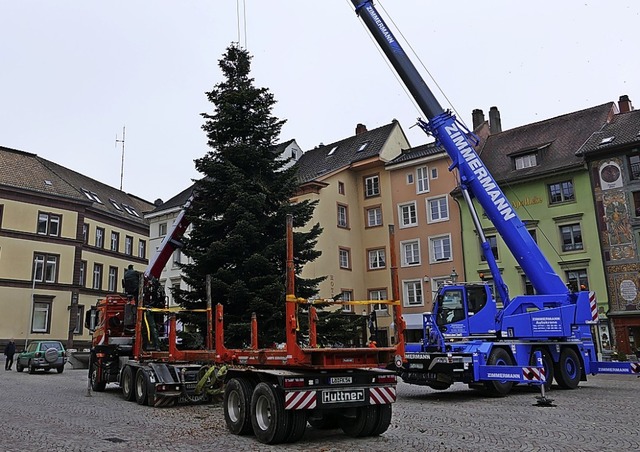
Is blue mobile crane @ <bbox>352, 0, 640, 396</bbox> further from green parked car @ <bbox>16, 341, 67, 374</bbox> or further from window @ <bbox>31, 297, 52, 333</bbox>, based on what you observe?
window @ <bbox>31, 297, 52, 333</bbox>

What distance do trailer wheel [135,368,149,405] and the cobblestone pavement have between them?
0.41m

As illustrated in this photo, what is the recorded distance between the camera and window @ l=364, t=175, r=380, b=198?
42.8 metres

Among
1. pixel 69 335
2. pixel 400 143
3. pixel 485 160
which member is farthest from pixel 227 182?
pixel 69 335

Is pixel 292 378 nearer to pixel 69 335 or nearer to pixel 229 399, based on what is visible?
pixel 229 399

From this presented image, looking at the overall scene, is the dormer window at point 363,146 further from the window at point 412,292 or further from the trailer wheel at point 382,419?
the trailer wheel at point 382,419

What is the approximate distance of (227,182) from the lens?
20891 mm

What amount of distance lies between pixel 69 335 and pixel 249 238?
33494 millimetres

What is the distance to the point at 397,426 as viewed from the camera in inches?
435

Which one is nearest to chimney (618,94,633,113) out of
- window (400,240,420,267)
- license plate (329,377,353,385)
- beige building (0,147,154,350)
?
window (400,240,420,267)

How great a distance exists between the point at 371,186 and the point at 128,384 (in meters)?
29.1

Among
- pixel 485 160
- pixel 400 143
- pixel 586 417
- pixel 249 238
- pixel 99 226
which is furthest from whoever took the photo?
pixel 99 226

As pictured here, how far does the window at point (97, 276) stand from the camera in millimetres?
53572

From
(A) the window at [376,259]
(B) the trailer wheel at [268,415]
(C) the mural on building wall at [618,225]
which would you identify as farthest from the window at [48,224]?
(B) the trailer wheel at [268,415]

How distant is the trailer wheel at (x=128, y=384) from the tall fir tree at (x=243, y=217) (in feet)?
10.2
